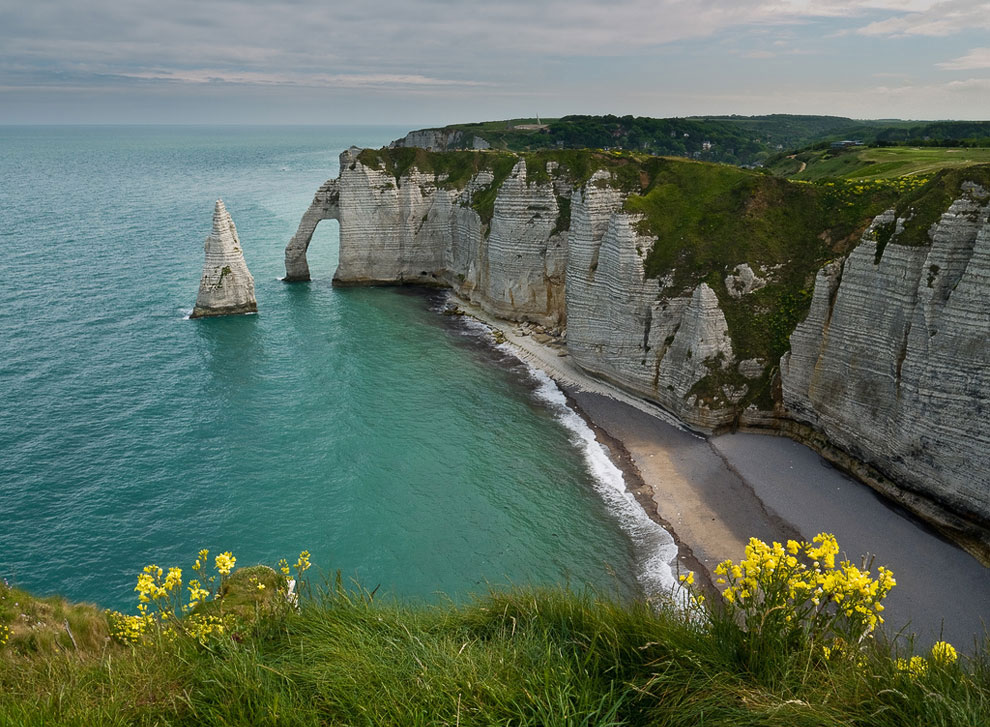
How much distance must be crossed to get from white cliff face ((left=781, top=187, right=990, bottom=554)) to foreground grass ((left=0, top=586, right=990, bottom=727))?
17393 mm

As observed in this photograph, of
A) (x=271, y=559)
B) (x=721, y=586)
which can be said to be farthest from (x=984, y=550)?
(x=271, y=559)

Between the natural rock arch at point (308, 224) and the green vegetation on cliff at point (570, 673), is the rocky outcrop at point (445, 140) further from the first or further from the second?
the green vegetation on cliff at point (570, 673)

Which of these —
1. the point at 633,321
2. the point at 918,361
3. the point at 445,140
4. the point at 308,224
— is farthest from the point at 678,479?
the point at 445,140

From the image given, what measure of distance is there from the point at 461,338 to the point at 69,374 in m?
24.0

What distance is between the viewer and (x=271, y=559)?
69.5 feet

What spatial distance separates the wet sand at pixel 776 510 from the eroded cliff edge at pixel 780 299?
101cm

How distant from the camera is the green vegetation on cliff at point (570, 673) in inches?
233

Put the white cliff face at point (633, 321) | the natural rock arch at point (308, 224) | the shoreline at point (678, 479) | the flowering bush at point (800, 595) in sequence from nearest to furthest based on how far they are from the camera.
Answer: the flowering bush at point (800, 595) < the shoreline at point (678, 479) < the white cliff face at point (633, 321) < the natural rock arch at point (308, 224)

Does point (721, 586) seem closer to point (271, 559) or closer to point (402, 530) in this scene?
point (402, 530)

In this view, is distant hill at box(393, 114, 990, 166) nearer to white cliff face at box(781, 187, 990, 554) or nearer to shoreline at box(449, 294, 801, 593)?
shoreline at box(449, 294, 801, 593)

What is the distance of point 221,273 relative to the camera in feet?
156

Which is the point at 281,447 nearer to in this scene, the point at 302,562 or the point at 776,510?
the point at 302,562

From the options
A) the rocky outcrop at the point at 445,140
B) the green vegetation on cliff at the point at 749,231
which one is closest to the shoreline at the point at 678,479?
A: the green vegetation on cliff at the point at 749,231

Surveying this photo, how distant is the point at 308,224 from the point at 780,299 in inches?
1684
